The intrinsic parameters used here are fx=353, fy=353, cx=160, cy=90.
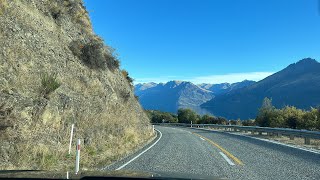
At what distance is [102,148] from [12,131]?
5.03m

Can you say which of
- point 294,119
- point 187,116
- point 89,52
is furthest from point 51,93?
point 187,116

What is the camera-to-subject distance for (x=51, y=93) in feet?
48.5

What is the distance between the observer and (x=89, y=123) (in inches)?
642

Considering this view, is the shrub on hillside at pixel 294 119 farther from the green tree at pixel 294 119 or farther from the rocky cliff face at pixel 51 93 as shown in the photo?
the rocky cliff face at pixel 51 93

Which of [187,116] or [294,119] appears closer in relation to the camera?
[294,119]

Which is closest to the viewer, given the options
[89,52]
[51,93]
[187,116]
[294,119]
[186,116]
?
[51,93]

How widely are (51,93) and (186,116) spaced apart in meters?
65.4

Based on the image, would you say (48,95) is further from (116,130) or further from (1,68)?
(116,130)

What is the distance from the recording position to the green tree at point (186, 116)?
76.2 meters

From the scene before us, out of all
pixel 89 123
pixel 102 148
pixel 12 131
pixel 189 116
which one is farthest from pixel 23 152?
pixel 189 116

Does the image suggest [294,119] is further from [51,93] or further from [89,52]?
[51,93]

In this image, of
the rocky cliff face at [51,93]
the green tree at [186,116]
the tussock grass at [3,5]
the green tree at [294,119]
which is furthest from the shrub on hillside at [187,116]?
the tussock grass at [3,5]

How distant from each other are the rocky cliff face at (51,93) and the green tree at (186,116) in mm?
49703

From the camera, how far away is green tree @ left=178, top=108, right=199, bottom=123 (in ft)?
250
